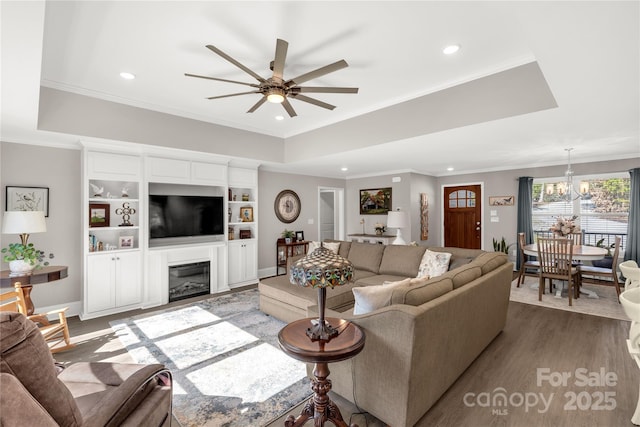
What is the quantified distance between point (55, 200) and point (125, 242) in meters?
0.99

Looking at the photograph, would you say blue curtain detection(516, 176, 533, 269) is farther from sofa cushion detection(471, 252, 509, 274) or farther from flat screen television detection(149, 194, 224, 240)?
flat screen television detection(149, 194, 224, 240)

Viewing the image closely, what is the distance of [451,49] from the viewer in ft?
8.68

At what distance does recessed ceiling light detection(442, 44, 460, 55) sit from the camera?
2600 mm

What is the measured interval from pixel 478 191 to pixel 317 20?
633 cm

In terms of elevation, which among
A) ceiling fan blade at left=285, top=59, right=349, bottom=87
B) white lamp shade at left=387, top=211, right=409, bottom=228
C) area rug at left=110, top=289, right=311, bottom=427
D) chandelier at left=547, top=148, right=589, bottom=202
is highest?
ceiling fan blade at left=285, top=59, right=349, bottom=87

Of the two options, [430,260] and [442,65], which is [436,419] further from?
[442,65]

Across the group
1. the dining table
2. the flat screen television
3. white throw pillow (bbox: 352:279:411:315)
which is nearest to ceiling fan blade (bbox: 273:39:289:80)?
white throw pillow (bbox: 352:279:411:315)

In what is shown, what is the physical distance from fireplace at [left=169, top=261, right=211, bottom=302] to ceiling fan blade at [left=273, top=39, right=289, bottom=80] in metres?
3.59

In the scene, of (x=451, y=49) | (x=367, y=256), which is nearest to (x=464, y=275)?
(x=451, y=49)

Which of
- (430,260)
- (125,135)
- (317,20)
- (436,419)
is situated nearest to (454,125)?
(430,260)

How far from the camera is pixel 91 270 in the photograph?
12.9ft

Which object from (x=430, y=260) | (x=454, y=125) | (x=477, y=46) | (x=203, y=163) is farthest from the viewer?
(x=203, y=163)

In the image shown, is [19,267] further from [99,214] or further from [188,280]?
[188,280]

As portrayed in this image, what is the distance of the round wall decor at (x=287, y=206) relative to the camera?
21.6 ft
